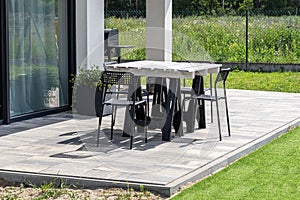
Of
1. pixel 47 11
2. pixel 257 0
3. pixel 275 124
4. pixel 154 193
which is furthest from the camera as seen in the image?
pixel 257 0

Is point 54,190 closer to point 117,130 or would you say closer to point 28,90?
point 117,130

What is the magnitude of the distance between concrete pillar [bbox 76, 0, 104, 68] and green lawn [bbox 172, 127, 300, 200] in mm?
3458

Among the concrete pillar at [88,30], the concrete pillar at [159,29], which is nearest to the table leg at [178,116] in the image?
the concrete pillar at [88,30]

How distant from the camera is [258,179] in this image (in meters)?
6.18

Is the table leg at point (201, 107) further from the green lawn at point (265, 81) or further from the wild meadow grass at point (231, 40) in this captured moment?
the wild meadow grass at point (231, 40)

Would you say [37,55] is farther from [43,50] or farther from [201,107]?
[201,107]

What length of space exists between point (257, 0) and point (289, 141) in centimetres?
3044

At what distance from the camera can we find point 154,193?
223 inches

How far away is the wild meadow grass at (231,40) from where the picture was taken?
16828mm

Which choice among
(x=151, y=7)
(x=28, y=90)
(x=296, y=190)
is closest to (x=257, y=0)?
(x=151, y=7)

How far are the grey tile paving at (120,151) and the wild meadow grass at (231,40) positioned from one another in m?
7.26

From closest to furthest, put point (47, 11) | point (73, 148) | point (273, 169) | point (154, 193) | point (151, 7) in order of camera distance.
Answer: point (154, 193), point (273, 169), point (73, 148), point (47, 11), point (151, 7)

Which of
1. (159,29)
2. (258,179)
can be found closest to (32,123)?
(159,29)

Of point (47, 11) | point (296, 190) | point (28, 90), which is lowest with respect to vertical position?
point (296, 190)
